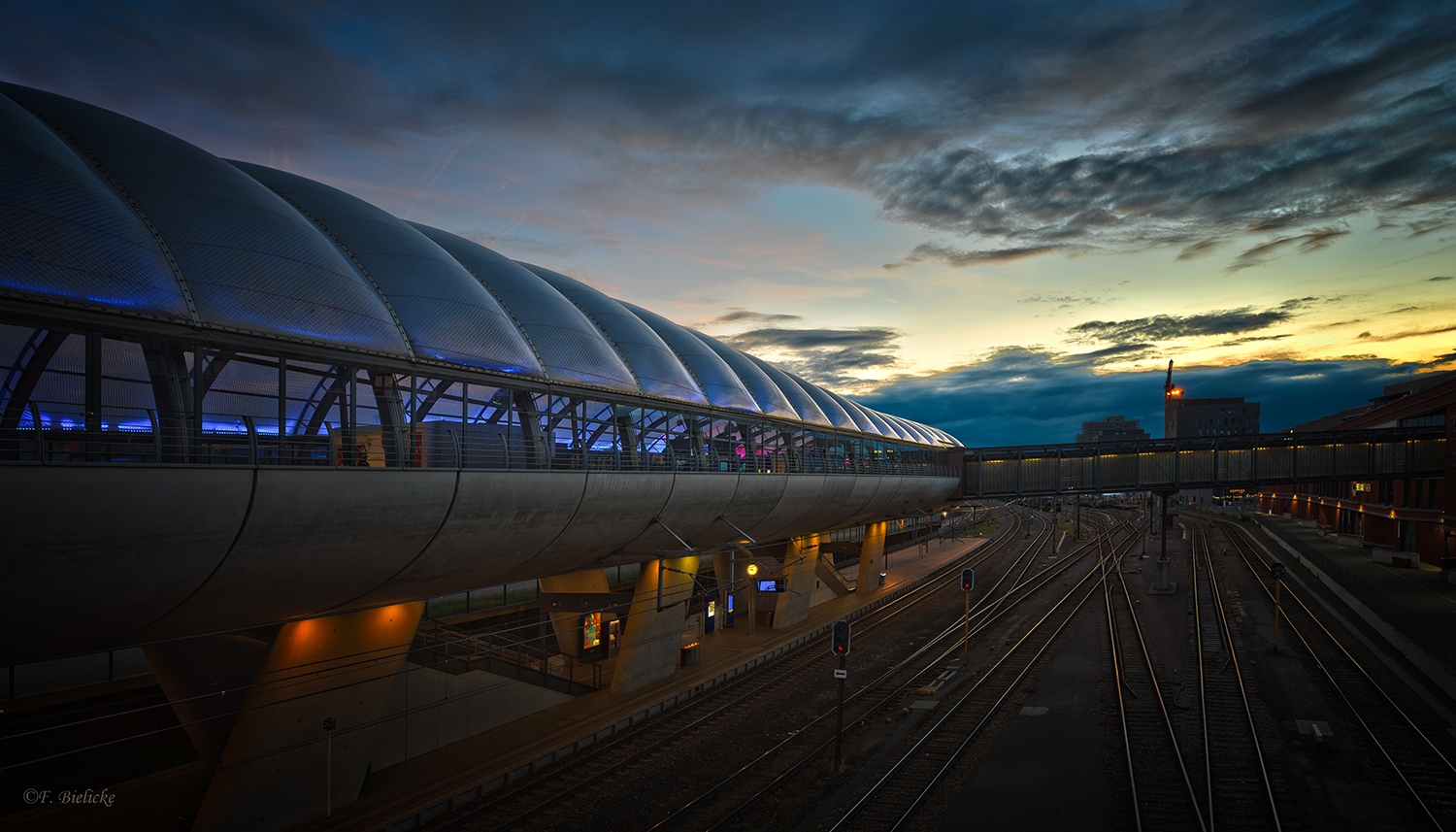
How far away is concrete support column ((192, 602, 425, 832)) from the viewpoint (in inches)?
522

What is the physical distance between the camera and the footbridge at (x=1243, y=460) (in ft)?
139

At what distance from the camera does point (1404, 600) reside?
3119cm

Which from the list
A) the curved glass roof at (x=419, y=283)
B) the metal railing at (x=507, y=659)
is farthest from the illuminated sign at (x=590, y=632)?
the curved glass roof at (x=419, y=283)

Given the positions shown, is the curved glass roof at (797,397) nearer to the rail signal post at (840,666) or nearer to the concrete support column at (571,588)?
the concrete support column at (571,588)

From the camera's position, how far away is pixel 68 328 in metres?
10.1

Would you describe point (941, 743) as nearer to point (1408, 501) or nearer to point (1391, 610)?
point (1391, 610)

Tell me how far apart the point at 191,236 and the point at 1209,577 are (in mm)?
52535

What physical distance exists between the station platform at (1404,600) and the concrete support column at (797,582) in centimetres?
2187

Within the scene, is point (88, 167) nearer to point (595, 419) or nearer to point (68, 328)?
point (68, 328)

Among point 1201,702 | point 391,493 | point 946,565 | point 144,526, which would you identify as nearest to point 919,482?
point 946,565

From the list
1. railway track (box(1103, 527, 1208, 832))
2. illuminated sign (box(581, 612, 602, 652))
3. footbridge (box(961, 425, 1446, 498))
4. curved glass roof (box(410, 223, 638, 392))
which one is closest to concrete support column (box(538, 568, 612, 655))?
illuminated sign (box(581, 612, 602, 652))

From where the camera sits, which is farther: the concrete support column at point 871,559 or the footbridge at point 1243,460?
the concrete support column at point 871,559

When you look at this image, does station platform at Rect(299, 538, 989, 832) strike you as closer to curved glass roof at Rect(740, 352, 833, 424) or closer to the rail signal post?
the rail signal post

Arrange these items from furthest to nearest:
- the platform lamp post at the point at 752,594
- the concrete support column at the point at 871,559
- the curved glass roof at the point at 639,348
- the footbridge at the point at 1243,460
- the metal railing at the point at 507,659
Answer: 1. the concrete support column at the point at 871,559
2. the footbridge at the point at 1243,460
3. the platform lamp post at the point at 752,594
4. the curved glass roof at the point at 639,348
5. the metal railing at the point at 507,659
